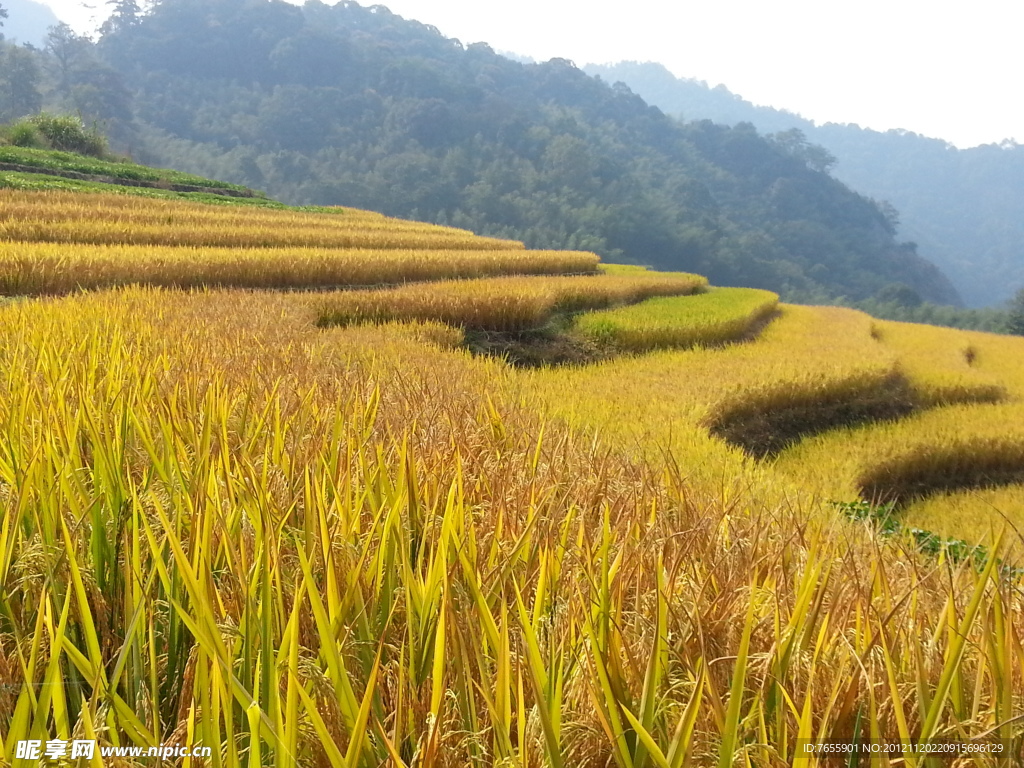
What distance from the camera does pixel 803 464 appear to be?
4.72 metres

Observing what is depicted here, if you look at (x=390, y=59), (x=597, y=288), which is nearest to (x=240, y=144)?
(x=390, y=59)

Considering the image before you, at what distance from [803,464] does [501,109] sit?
76.1 m

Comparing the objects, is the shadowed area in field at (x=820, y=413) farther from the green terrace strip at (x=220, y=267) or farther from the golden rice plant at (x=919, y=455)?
the green terrace strip at (x=220, y=267)

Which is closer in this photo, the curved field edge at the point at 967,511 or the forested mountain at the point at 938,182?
the curved field edge at the point at 967,511

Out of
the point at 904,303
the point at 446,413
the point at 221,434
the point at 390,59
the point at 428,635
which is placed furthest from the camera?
the point at 390,59

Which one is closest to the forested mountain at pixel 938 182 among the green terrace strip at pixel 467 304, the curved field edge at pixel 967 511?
the green terrace strip at pixel 467 304

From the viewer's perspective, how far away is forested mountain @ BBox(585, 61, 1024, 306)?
373 feet

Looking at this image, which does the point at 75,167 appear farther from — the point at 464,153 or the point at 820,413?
the point at 464,153

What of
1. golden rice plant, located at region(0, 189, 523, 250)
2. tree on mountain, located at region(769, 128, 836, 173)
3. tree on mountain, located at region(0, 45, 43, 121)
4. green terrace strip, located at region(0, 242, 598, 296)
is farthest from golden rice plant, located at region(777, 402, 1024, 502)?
tree on mountain, located at region(769, 128, 836, 173)

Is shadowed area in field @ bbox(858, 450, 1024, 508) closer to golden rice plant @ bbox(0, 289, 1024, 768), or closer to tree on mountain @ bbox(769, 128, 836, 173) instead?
golden rice plant @ bbox(0, 289, 1024, 768)

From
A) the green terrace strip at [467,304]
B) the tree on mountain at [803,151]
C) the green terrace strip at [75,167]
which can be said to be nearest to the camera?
the green terrace strip at [467,304]

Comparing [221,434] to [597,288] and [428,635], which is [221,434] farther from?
[597,288]

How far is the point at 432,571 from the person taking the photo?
35.1 inches

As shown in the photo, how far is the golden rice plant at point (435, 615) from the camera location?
68 cm
